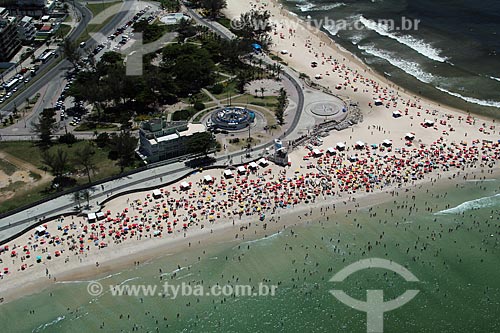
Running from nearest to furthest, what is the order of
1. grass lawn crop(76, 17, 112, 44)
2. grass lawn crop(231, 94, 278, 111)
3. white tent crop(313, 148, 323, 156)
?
white tent crop(313, 148, 323, 156)
grass lawn crop(231, 94, 278, 111)
grass lawn crop(76, 17, 112, 44)

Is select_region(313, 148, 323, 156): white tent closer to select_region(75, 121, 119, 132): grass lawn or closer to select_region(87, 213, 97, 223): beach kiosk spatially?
select_region(75, 121, 119, 132): grass lawn

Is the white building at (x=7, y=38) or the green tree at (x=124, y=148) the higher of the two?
the white building at (x=7, y=38)

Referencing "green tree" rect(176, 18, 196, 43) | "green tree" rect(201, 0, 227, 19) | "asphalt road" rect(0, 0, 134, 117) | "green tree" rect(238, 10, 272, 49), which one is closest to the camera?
"asphalt road" rect(0, 0, 134, 117)

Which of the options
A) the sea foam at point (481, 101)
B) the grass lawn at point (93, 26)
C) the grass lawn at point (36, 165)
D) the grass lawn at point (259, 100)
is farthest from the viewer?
the grass lawn at point (93, 26)

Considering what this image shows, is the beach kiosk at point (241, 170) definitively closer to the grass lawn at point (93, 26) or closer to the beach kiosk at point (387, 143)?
the beach kiosk at point (387, 143)

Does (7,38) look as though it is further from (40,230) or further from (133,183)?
(40,230)

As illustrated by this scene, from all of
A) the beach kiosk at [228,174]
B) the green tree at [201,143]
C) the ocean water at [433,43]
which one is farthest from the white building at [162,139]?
the ocean water at [433,43]

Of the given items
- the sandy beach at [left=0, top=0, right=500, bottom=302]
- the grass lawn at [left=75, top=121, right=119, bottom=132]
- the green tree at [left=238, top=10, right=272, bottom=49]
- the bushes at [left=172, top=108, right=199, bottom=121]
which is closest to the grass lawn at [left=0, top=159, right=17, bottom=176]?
the grass lawn at [left=75, top=121, right=119, bottom=132]

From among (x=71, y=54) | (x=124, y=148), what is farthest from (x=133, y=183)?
(x=71, y=54)
